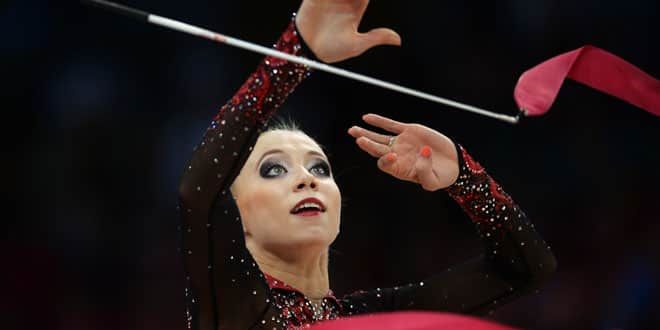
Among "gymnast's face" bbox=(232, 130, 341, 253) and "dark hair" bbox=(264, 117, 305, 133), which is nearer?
"gymnast's face" bbox=(232, 130, 341, 253)

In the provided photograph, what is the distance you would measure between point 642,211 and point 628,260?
0.18 m

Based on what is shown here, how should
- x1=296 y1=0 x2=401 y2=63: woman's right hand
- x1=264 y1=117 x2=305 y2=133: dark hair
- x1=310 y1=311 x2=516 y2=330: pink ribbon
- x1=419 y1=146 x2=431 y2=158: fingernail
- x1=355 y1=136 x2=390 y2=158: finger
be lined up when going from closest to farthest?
x1=310 y1=311 x2=516 y2=330: pink ribbon
x1=296 y1=0 x2=401 y2=63: woman's right hand
x1=355 y1=136 x2=390 y2=158: finger
x1=419 y1=146 x2=431 y2=158: fingernail
x1=264 y1=117 x2=305 y2=133: dark hair

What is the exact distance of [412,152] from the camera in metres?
1.90

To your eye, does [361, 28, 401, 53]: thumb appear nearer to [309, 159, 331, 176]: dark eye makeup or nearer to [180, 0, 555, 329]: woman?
[180, 0, 555, 329]: woman

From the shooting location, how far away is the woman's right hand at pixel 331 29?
1.56 meters

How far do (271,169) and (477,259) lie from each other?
53 centimetres

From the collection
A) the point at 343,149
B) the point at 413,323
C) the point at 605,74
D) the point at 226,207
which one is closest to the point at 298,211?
the point at 226,207

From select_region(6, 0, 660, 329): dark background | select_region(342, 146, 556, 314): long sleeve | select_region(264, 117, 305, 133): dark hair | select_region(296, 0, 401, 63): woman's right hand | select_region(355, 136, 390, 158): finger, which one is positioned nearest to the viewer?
select_region(296, 0, 401, 63): woman's right hand

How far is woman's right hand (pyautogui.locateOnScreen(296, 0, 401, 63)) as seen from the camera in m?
1.56

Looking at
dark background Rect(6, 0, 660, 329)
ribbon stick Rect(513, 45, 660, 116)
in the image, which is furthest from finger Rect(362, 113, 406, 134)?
dark background Rect(6, 0, 660, 329)

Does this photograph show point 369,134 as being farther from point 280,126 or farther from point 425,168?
point 280,126

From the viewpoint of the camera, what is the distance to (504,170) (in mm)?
3133

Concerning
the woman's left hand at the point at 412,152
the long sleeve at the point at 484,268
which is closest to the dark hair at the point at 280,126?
the woman's left hand at the point at 412,152

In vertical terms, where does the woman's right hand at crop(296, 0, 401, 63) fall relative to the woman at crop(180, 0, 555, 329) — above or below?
above
